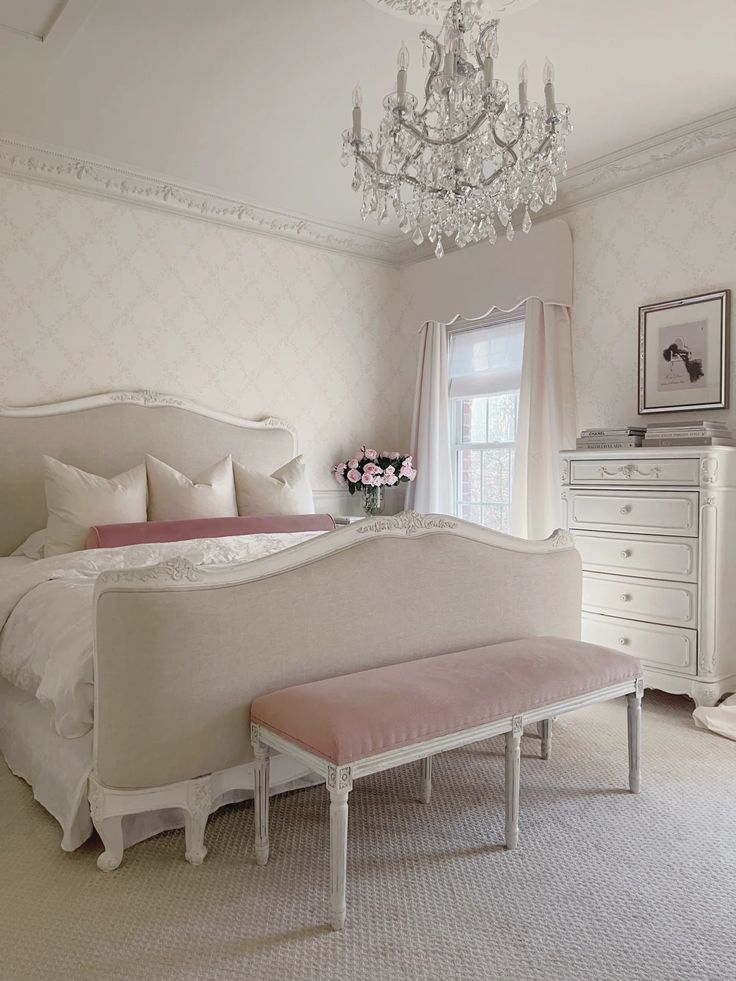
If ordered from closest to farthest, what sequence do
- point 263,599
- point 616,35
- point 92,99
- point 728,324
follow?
point 263,599 < point 616,35 < point 92,99 < point 728,324

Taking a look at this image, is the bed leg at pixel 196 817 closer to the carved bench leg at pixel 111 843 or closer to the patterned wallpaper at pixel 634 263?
the carved bench leg at pixel 111 843

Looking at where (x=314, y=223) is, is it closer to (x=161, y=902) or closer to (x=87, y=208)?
(x=87, y=208)

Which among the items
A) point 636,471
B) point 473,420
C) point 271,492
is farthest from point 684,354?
point 271,492

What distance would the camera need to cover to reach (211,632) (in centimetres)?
189

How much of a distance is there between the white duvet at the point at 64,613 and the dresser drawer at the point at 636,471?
4.65ft

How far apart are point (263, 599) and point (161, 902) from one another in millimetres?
767

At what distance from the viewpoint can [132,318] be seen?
401 centimetres

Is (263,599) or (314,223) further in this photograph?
(314,223)

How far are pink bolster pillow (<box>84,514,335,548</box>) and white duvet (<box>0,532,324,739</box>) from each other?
0.52 feet

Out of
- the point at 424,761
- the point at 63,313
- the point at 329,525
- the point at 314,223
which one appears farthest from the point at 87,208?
the point at 424,761

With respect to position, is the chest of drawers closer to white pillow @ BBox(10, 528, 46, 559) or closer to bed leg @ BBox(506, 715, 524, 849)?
bed leg @ BBox(506, 715, 524, 849)

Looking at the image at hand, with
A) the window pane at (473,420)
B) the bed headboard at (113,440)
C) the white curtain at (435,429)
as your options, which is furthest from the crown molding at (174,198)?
the window pane at (473,420)

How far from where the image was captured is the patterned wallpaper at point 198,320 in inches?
146

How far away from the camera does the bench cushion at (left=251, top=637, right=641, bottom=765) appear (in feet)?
5.66
